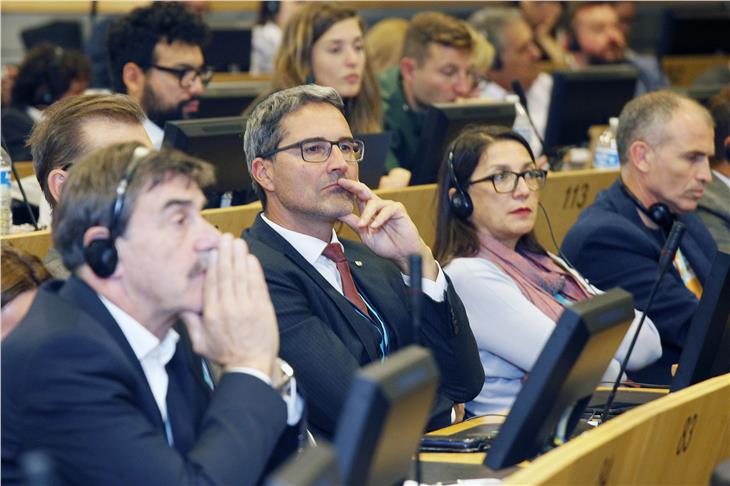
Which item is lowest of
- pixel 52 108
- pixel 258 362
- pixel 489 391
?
pixel 489 391

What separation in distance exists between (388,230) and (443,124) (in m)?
1.04

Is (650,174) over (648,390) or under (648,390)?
over

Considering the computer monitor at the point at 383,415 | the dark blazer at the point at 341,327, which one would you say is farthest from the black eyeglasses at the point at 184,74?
the computer monitor at the point at 383,415

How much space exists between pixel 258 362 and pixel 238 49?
439 cm

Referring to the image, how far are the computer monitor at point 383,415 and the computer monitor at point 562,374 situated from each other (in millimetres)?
259

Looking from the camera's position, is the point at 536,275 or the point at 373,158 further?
the point at 373,158

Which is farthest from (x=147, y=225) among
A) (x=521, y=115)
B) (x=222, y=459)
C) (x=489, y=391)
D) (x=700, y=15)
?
(x=700, y=15)

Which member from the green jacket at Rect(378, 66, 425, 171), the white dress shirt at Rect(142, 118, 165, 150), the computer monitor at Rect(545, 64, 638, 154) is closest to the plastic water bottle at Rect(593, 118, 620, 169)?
the computer monitor at Rect(545, 64, 638, 154)

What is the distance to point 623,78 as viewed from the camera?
4.73 metres

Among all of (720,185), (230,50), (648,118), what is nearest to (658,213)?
(648,118)

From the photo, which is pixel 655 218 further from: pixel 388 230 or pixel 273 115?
pixel 273 115

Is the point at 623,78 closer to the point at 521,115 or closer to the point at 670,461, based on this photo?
the point at 521,115

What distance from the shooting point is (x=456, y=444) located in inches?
86.7

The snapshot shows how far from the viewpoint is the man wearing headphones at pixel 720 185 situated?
12.1 ft
